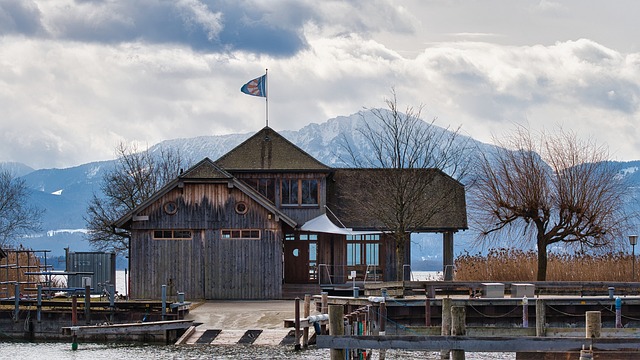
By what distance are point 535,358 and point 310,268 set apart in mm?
25370

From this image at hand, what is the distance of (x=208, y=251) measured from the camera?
5738 cm

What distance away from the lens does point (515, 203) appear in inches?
2406

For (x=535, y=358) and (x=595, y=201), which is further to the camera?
(x=595, y=201)

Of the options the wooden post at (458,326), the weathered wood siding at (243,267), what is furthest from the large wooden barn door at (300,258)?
the wooden post at (458,326)

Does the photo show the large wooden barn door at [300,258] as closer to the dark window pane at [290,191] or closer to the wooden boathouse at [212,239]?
the wooden boathouse at [212,239]

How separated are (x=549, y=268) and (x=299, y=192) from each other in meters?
12.0

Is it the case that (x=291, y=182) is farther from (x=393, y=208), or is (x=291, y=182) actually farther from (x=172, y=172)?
(x=172, y=172)

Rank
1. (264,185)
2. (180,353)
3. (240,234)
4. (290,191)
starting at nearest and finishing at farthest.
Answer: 1. (180,353)
2. (240,234)
3. (264,185)
4. (290,191)

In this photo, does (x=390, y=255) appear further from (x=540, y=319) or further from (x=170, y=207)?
(x=540, y=319)

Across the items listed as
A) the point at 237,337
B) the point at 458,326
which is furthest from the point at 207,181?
the point at 458,326

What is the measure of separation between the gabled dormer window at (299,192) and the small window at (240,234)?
3953mm

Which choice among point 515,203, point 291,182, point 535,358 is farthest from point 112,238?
point 535,358

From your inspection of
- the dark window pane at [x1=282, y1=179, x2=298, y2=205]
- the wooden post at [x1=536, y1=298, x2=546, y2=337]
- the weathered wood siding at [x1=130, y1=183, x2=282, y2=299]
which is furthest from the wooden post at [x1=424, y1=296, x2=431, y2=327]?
the dark window pane at [x1=282, y1=179, x2=298, y2=205]

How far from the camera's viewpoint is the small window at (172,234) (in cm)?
5759
